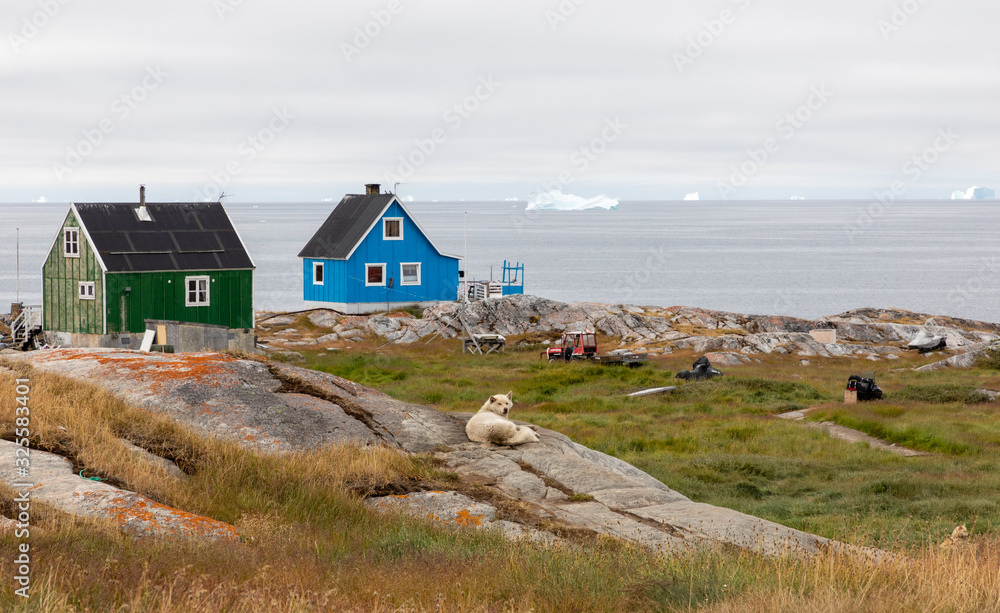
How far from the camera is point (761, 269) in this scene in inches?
5182

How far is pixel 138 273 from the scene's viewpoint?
117ft

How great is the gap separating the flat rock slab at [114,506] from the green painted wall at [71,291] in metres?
29.4

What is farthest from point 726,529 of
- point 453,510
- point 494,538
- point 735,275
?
point 735,275

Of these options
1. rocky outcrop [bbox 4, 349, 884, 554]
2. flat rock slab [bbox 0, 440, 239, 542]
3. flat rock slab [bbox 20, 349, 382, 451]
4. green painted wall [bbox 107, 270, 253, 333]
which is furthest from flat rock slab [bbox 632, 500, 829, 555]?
green painted wall [bbox 107, 270, 253, 333]

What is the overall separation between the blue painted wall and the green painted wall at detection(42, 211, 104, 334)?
630 inches

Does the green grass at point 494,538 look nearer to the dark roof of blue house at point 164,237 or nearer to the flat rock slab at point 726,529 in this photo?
the flat rock slab at point 726,529

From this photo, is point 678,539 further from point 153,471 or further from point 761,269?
point 761,269

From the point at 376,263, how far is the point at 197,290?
48.7 ft

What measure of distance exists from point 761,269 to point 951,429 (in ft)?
376

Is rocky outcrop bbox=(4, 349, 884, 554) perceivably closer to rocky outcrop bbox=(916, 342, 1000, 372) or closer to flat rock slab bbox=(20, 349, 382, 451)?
flat rock slab bbox=(20, 349, 382, 451)

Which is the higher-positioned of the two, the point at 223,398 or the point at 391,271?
the point at 391,271

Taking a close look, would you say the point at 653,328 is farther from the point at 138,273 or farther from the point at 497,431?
the point at 497,431

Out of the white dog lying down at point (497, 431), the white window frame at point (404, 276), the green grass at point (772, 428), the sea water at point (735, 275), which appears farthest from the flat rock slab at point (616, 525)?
the sea water at point (735, 275)

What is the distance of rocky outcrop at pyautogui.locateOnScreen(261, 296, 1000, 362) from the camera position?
42750 millimetres
